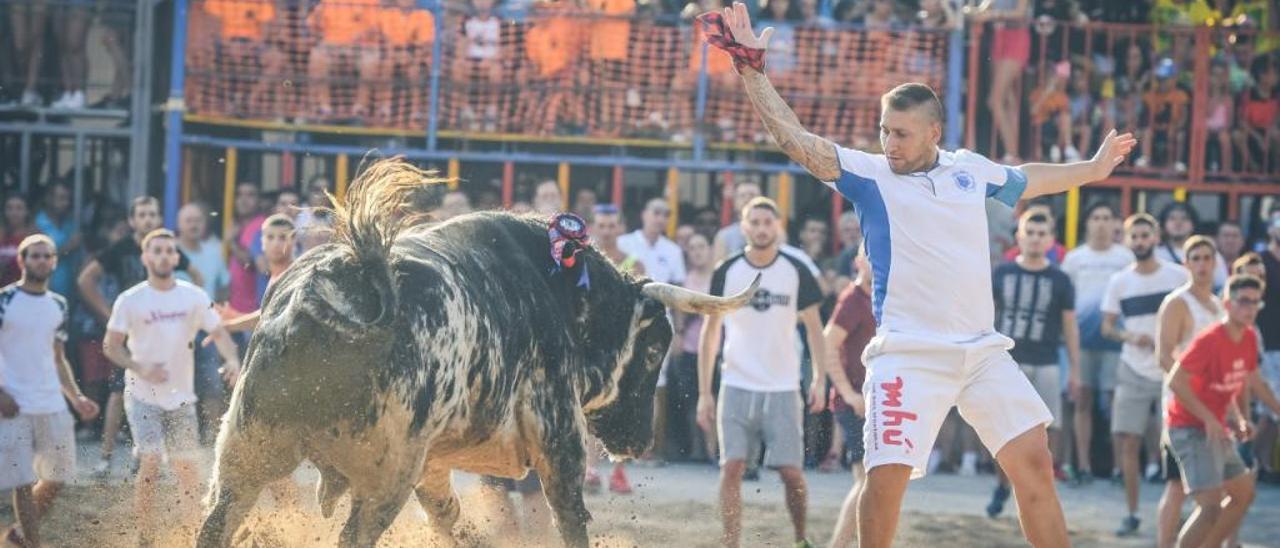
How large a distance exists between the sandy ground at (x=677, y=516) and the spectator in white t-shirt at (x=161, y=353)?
28cm

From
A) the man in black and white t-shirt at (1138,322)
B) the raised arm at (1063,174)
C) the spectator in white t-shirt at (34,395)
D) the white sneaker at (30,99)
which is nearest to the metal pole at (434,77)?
the white sneaker at (30,99)

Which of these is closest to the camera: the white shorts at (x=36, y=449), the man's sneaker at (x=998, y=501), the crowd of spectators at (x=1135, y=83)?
the white shorts at (x=36, y=449)

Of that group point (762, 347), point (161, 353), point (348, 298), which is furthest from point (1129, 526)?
point (348, 298)

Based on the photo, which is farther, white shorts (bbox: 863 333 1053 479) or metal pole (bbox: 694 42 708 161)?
metal pole (bbox: 694 42 708 161)

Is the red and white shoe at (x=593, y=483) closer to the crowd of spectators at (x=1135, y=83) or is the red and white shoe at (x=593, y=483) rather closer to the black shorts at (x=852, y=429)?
the black shorts at (x=852, y=429)

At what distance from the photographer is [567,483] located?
7.12 meters

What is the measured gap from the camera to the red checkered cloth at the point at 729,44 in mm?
6102

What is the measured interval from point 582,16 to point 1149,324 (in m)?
4.52

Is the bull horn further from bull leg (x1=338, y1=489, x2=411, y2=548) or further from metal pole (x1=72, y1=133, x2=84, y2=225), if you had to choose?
metal pole (x1=72, y1=133, x2=84, y2=225)

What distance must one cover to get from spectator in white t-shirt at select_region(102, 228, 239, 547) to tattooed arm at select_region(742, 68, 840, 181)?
4401 millimetres

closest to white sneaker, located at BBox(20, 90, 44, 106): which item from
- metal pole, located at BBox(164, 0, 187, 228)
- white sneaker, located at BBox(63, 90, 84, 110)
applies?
white sneaker, located at BBox(63, 90, 84, 110)

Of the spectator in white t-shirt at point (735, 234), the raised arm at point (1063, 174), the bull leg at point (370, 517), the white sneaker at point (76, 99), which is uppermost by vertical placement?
the white sneaker at point (76, 99)

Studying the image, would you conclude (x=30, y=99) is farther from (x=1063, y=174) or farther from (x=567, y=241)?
(x=1063, y=174)

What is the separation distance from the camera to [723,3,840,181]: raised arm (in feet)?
20.0
